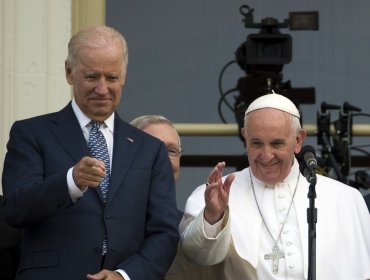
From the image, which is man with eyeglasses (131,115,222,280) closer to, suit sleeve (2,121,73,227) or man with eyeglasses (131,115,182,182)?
man with eyeglasses (131,115,182,182)

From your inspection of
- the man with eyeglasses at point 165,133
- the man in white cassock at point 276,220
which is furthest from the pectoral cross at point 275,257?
the man with eyeglasses at point 165,133

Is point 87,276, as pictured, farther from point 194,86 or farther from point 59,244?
point 194,86

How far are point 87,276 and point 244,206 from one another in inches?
46.6

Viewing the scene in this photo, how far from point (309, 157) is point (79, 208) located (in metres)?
0.91

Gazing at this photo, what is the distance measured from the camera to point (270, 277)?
5.59m

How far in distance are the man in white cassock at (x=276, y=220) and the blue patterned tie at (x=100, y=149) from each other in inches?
17.1

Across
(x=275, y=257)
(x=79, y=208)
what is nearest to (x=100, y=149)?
(x=79, y=208)

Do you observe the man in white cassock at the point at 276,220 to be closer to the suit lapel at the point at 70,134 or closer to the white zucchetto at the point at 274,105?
the white zucchetto at the point at 274,105

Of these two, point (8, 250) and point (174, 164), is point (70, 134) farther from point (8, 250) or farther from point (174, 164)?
point (174, 164)

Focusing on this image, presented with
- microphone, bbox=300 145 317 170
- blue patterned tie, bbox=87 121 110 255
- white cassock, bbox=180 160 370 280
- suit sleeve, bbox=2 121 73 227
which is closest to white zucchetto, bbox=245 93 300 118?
white cassock, bbox=180 160 370 280

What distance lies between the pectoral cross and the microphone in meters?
0.53

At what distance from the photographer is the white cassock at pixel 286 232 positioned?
5.60 m

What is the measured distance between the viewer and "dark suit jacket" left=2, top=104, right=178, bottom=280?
4.95m

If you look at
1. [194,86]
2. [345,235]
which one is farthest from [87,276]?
[194,86]
